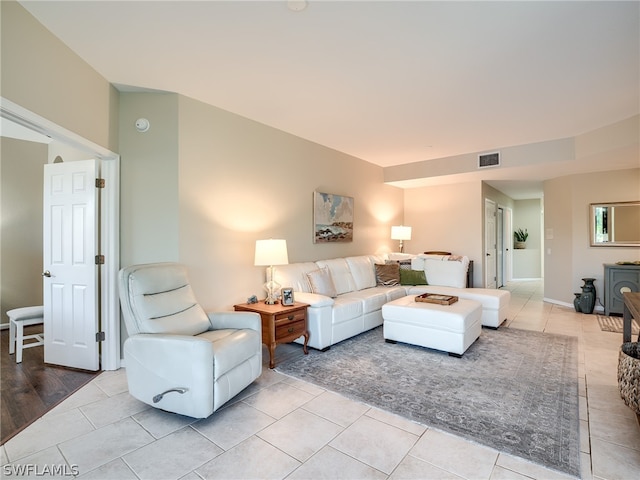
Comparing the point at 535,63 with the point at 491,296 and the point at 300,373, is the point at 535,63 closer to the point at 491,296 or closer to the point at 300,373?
the point at 491,296

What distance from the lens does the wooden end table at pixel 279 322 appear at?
3107 millimetres

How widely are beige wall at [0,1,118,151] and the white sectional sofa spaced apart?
7.66 ft

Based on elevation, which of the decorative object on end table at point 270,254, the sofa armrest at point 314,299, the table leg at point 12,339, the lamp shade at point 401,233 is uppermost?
the lamp shade at point 401,233

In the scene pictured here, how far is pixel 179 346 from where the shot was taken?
85.2 inches

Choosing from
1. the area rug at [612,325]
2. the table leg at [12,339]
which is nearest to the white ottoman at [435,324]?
the area rug at [612,325]

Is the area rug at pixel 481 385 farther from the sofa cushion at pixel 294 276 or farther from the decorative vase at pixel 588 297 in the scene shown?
the decorative vase at pixel 588 297

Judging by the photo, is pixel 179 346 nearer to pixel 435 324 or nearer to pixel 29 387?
pixel 29 387

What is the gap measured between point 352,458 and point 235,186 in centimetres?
284

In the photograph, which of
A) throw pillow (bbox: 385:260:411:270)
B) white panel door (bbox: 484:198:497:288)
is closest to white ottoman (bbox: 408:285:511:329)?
throw pillow (bbox: 385:260:411:270)

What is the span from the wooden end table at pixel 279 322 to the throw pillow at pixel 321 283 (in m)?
0.58

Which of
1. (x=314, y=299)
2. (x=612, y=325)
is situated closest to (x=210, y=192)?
(x=314, y=299)

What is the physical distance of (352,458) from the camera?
184 centimetres

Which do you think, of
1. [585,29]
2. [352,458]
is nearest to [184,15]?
[585,29]

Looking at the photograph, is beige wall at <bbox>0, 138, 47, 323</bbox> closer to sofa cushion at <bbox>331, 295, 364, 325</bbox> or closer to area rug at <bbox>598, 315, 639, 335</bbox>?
sofa cushion at <bbox>331, 295, 364, 325</bbox>
